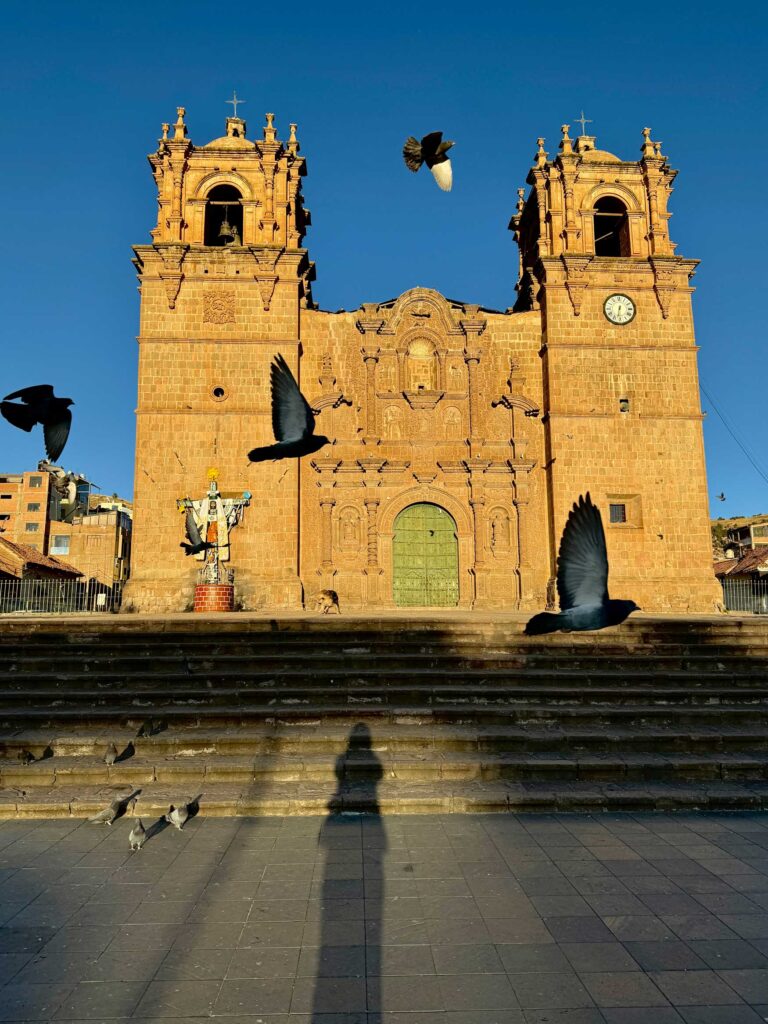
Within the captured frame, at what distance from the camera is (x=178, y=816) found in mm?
5883

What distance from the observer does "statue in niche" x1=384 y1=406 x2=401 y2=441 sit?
21.7 metres

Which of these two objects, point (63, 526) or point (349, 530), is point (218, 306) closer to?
point (349, 530)

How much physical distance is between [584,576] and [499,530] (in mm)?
14687

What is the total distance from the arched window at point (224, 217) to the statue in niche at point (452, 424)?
8.61 metres

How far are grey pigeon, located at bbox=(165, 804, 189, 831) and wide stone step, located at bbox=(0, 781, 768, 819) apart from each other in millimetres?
430

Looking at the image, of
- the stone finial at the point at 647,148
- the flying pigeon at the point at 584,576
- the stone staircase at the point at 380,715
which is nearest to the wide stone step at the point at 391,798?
the stone staircase at the point at 380,715

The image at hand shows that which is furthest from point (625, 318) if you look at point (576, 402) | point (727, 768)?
point (727, 768)

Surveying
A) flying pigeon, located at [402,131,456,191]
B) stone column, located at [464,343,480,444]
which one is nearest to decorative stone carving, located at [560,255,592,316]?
stone column, located at [464,343,480,444]

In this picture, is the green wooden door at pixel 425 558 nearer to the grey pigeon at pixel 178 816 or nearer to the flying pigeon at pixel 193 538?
the flying pigeon at pixel 193 538

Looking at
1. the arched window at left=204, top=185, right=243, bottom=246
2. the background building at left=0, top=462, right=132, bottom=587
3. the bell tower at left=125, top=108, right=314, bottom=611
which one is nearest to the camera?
the bell tower at left=125, top=108, right=314, bottom=611

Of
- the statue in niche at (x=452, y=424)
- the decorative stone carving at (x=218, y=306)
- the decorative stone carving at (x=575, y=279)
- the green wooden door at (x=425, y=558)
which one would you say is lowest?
the green wooden door at (x=425, y=558)

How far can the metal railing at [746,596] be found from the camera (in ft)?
67.8

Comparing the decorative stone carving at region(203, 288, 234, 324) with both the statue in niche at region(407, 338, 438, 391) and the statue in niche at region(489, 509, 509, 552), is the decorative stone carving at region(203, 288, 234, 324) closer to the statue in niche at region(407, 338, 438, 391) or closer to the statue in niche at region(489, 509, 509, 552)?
the statue in niche at region(407, 338, 438, 391)

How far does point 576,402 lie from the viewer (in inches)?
826
